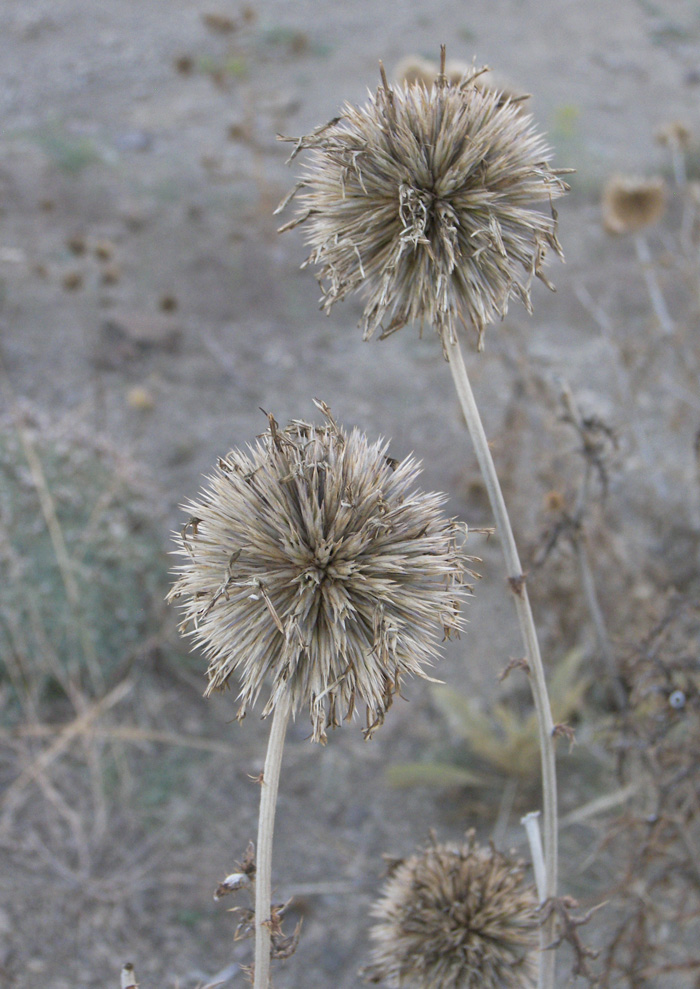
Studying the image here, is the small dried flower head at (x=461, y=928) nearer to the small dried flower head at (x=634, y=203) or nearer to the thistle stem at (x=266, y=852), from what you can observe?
the thistle stem at (x=266, y=852)

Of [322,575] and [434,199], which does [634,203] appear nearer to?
[434,199]

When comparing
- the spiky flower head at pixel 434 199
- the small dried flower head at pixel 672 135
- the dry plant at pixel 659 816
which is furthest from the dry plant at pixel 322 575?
the small dried flower head at pixel 672 135

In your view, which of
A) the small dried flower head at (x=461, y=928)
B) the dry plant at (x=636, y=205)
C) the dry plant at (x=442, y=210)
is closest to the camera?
the dry plant at (x=442, y=210)

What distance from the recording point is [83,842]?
126 inches

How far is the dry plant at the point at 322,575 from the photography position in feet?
4.40

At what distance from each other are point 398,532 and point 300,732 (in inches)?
108

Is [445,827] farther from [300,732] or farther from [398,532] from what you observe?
[398,532]

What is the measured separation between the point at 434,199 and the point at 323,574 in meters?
0.67

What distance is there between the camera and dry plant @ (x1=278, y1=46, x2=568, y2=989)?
1.42 metres

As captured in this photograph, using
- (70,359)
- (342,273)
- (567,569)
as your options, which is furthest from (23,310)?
(342,273)

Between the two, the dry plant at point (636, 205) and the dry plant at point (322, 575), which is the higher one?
the dry plant at point (636, 205)

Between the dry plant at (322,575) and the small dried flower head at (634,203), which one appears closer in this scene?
the dry plant at (322,575)

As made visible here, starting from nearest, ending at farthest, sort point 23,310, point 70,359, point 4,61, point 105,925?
A: 1. point 105,925
2. point 70,359
3. point 23,310
4. point 4,61

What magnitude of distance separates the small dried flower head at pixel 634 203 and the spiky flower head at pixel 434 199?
123 inches
